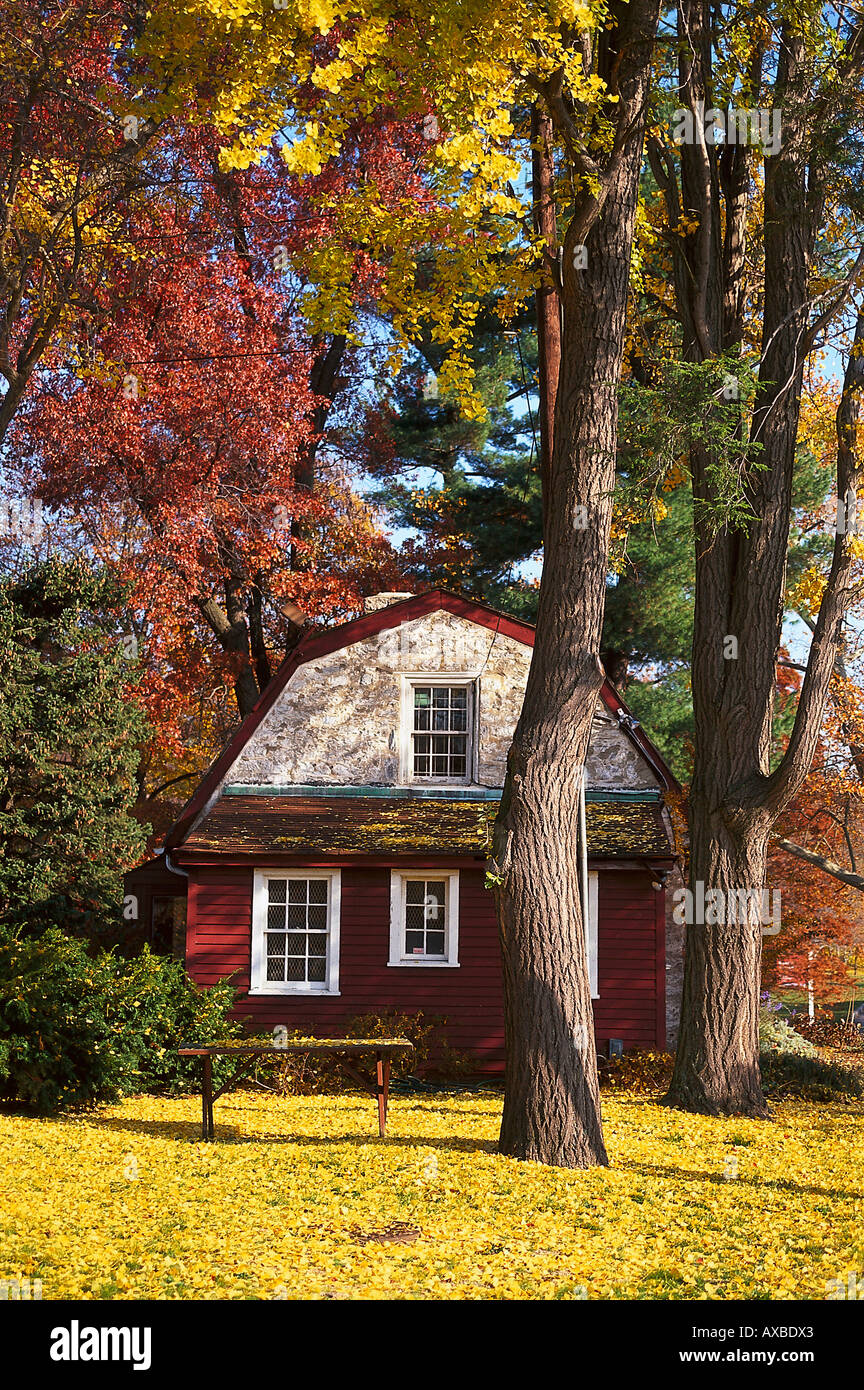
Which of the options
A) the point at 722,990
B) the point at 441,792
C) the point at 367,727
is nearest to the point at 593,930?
the point at 441,792

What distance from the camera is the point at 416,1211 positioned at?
7.59 m

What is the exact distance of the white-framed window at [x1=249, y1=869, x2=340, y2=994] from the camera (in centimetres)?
1669

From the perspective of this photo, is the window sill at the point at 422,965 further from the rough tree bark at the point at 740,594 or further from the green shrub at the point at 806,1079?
the green shrub at the point at 806,1079

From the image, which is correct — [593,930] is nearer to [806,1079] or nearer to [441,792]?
[441,792]

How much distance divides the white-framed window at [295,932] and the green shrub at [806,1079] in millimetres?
5731

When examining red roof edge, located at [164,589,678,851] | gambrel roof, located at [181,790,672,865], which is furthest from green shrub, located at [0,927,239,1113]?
red roof edge, located at [164,589,678,851]

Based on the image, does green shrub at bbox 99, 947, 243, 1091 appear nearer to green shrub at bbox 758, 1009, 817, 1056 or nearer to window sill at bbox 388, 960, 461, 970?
window sill at bbox 388, 960, 461, 970

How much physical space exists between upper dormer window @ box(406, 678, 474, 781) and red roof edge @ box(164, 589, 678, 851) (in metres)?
1.01

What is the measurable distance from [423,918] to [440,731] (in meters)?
2.71

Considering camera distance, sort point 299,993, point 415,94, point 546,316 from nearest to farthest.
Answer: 1. point 415,94
2. point 546,316
3. point 299,993

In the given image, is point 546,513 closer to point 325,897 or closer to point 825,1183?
point 825,1183

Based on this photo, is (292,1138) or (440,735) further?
(440,735)

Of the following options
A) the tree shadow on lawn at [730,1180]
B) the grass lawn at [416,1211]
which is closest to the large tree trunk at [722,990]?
the grass lawn at [416,1211]

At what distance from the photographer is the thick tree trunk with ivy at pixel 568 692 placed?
364 inches
